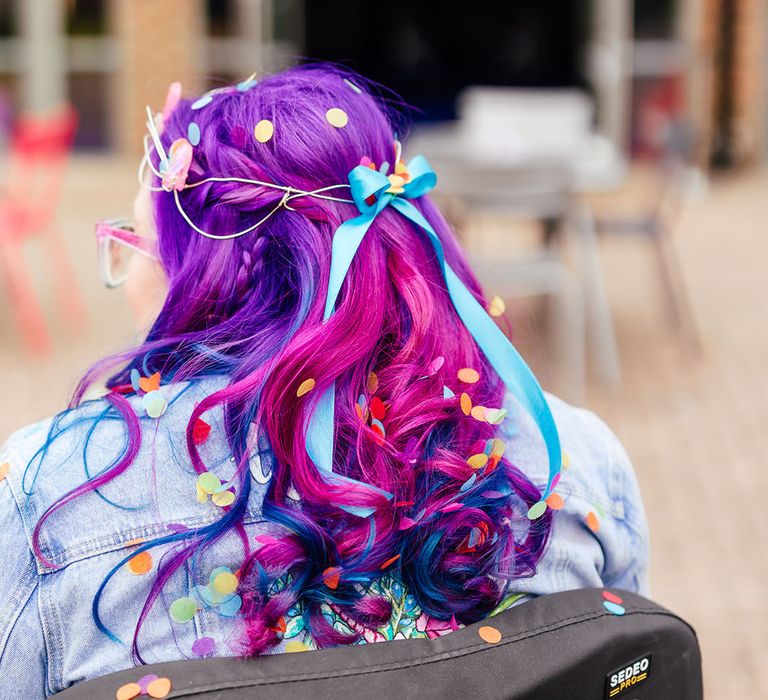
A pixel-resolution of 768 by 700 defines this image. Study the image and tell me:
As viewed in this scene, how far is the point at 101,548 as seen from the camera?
44.7 inches

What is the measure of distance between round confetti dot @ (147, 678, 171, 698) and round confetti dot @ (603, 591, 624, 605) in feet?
1.56

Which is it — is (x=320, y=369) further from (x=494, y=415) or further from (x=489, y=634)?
(x=489, y=634)

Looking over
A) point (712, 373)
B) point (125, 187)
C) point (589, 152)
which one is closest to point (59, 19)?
point (125, 187)

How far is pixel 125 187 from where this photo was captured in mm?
11484

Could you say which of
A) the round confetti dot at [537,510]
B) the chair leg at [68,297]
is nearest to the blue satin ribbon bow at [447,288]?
the round confetti dot at [537,510]

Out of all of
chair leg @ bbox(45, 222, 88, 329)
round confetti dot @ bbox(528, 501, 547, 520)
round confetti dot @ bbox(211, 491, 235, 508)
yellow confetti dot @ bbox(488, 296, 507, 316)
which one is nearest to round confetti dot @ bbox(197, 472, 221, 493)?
round confetti dot @ bbox(211, 491, 235, 508)

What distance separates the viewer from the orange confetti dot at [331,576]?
115cm

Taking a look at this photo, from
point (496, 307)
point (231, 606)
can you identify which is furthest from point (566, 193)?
point (231, 606)

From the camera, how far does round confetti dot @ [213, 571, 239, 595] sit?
1.13 meters

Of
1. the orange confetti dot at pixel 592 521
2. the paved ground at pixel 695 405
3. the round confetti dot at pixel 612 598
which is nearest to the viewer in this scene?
the round confetti dot at pixel 612 598

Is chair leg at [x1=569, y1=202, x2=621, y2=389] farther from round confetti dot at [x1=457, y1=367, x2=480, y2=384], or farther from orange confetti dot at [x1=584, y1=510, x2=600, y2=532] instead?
round confetti dot at [x1=457, y1=367, x2=480, y2=384]

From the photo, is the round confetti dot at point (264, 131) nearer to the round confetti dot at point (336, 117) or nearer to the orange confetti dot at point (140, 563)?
the round confetti dot at point (336, 117)

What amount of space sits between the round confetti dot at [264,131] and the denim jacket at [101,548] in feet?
0.95

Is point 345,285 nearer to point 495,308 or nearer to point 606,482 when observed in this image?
point 495,308
